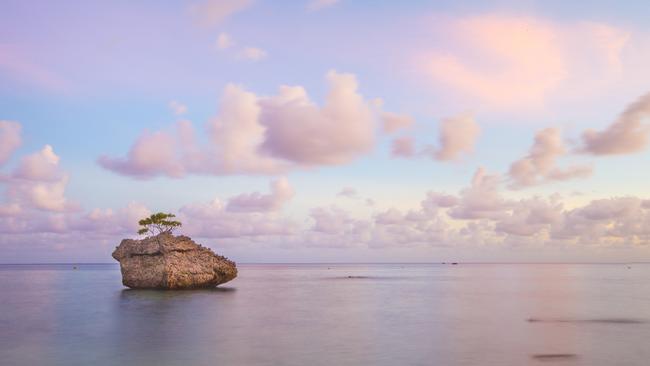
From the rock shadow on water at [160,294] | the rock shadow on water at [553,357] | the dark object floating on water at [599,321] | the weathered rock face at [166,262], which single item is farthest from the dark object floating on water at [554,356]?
the weathered rock face at [166,262]

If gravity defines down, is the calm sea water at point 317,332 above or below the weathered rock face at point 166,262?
below

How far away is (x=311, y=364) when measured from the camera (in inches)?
992

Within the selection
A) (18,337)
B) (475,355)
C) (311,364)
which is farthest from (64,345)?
(475,355)

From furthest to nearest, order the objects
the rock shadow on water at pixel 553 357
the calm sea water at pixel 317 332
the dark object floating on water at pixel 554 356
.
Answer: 1. the calm sea water at pixel 317 332
2. the dark object floating on water at pixel 554 356
3. the rock shadow on water at pixel 553 357

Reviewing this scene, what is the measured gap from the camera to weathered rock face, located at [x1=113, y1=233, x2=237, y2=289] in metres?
60.5

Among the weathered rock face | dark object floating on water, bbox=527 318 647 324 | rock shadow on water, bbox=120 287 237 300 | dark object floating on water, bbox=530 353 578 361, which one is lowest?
dark object floating on water, bbox=527 318 647 324

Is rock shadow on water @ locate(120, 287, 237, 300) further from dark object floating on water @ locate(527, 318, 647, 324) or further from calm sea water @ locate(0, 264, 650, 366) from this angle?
dark object floating on water @ locate(527, 318, 647, 324)

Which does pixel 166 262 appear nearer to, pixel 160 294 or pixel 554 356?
pixel 160 294

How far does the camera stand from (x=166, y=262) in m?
60.3

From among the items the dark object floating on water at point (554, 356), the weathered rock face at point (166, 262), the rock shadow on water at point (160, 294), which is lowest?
the dark object floating on water at point (554, 356)

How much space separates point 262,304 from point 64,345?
2566cm

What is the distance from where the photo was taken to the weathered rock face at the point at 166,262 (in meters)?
60.5

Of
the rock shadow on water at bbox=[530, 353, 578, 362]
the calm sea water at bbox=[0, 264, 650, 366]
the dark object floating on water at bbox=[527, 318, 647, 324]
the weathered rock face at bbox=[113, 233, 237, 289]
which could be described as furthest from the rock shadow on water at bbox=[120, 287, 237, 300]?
the rock shadow on water at bbox=[530, 353, 578, 362]

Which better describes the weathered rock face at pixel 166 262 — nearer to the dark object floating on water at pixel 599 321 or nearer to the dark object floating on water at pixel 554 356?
the dark object floating on water at pixel 599 321
